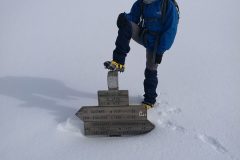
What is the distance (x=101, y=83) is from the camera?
4.62 meters

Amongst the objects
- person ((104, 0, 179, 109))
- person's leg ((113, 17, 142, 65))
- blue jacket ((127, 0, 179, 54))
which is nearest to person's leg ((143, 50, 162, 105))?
person ((104, 0, 179, 109))

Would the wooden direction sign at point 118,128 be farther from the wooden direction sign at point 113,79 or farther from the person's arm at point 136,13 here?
the person's arm at point 136,13

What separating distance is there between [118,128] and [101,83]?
46.5 inches

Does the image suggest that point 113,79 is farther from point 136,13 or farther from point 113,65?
point 136,13

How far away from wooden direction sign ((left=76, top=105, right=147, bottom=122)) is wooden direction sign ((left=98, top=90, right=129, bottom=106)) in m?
0.04

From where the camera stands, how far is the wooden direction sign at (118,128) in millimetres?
3506

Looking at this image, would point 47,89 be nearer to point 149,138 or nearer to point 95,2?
point 149,138

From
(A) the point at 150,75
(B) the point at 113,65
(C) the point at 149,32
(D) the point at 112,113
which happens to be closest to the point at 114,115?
(D) the point at 112,113

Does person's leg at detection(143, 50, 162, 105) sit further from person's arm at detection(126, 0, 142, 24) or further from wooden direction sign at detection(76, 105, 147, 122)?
Answer: wooden direction sign at detection(76, 105, 147, 122)

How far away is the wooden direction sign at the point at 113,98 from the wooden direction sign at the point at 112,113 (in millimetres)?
44

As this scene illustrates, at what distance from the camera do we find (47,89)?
15.0 feet

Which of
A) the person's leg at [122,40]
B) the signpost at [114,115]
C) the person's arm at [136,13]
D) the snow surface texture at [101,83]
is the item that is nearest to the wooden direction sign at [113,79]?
the signpost at [114,115]

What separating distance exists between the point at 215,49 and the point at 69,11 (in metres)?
3.15

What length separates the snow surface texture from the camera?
11.0 feet
